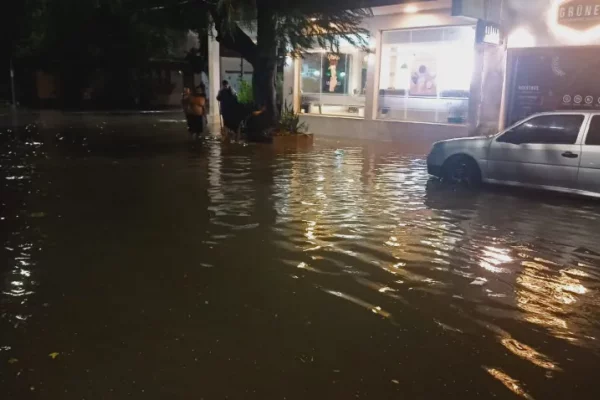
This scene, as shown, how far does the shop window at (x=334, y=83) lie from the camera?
837 inches

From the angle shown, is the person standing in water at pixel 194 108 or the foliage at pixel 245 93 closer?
the person standing in water at pixel 194 108

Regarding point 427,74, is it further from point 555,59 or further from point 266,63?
point 266,63

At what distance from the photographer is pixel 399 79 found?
1984cm

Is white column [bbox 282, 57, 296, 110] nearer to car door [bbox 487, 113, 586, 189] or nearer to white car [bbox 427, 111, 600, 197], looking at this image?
white car [bbox 427, 111, 600, 197]

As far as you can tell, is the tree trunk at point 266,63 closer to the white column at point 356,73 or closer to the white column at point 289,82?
the white column at point 356,73

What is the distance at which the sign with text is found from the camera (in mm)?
14703

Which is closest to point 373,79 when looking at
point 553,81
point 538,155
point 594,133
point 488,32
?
point 488,32

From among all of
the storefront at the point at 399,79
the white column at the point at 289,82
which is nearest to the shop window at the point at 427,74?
the storefront at the point at 399,79

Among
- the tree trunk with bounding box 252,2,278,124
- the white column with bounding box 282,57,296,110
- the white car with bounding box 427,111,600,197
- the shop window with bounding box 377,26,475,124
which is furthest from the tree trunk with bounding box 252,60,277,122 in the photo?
the white car with bounding box 427,111,600,197

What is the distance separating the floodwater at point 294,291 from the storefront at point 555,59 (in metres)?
5.91

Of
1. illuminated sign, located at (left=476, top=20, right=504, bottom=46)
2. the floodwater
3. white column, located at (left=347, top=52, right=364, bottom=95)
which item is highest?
illuminated sign, located at (left=476, top=20, right=504, bottom=46)

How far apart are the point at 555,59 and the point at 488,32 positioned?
6.26ft

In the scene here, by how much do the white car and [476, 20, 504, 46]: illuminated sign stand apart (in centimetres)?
518

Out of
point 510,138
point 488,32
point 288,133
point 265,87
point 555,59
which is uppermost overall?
point 488,32
